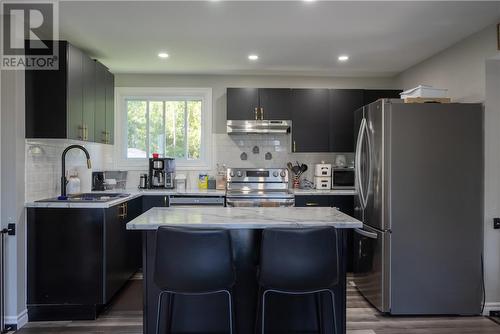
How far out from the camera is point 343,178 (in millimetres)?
4453

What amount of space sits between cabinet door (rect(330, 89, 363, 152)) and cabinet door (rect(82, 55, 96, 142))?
9.22ft

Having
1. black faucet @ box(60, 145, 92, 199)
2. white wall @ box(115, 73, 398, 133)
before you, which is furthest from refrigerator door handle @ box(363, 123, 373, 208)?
black faucet @ box(60, 145, 92, 199)

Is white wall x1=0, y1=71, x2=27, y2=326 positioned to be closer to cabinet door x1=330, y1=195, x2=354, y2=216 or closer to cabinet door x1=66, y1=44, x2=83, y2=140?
cabinet door x1=66, y1=44, x2=83, y2=140

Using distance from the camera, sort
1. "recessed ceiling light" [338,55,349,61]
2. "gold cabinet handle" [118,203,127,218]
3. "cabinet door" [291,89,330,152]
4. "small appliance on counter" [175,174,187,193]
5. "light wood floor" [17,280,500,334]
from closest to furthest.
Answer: "light wood floor" [17,280,500,334] < "gold cabinet handle" [118,203,127,218] < "recessed ceiling light" [338,55,349,61] < "cabinet door" [291,89,330,152] < "small appliance on counter" [175,174,187,193]

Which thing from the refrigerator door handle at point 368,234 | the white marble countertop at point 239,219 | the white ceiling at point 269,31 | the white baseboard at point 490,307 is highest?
the white ceiling at point 269,31

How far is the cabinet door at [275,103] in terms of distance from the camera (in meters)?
4.49

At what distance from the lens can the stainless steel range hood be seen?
4.43 metres

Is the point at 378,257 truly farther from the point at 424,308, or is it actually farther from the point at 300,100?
the point at 300,100

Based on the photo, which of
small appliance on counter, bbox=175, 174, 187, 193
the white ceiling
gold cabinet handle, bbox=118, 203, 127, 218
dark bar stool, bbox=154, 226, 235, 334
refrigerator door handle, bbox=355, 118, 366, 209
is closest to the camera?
dark bar stool, bbox=154, 226, 235, 334

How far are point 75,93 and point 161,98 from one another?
5.56 ft

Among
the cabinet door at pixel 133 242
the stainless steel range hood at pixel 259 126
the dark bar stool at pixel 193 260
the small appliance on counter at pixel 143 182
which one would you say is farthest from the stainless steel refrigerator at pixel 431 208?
the small appliance on counter at pixel 143 182

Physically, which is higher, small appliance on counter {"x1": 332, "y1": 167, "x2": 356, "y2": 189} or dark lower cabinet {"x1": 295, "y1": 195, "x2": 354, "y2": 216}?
small appliance on counter {"x1": 332, "y1": 167, "x2": 356, "y2": 189}

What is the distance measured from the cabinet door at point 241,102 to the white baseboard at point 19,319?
289 cm

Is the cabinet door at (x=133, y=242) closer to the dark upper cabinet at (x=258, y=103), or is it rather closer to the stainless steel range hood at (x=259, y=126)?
the stainless steel range hood at (x=259, y=126)
